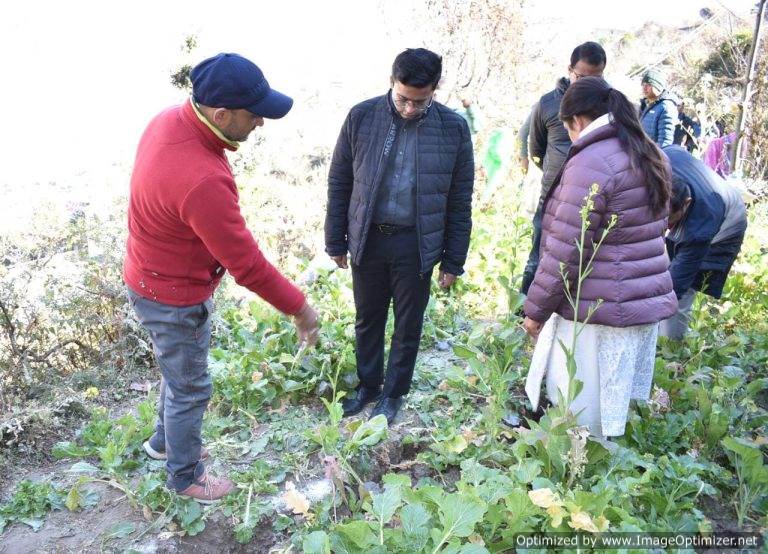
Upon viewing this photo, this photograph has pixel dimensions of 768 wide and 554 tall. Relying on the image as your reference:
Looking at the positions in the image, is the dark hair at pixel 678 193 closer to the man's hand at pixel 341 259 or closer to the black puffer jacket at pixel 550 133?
the black puffer jacket at pixel 550 133

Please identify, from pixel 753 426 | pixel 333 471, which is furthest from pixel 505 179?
pixel 333 471

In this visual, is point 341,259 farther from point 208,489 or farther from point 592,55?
point 592,55

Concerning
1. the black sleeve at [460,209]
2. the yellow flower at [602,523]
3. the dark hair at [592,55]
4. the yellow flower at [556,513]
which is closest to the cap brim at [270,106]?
the black sleeve at [460,209]

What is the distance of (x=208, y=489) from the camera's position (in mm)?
2428

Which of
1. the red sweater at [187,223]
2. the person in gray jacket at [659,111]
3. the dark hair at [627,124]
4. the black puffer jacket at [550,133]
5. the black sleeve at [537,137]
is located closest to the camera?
the red sweater at [187,223]

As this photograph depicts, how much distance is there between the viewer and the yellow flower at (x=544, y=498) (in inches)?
78.8

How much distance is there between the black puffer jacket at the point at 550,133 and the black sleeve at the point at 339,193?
4.87 feet

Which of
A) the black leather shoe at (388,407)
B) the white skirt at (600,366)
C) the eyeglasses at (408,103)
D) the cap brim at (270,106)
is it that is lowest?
the black leather shoe at (388,407)

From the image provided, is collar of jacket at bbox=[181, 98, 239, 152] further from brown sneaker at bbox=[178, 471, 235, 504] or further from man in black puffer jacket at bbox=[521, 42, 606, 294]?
man in black puffer jacket at bbox=[521, 42, 606, 294]

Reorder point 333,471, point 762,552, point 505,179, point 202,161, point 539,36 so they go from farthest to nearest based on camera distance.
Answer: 1. point 539,36
2. point 505,179
3. point 333,471
4. point 762,552
5. point 202,161

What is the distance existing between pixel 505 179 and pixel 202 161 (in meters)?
5.38

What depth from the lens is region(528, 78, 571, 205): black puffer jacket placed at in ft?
12.7

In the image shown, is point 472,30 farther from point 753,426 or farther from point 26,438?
point 26,438

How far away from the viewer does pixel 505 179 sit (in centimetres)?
682
